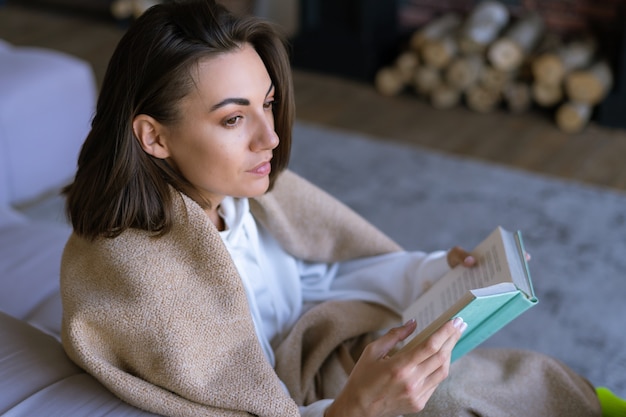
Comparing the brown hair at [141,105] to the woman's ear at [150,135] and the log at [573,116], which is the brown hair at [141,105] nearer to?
the woman's ear at [150,135]

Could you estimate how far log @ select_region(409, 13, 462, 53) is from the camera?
11.5 ft

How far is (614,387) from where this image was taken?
76.3 inches

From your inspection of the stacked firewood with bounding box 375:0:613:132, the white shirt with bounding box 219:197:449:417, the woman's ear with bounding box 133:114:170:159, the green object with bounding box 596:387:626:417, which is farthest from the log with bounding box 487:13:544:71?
the woman's ear with bounding box 133:114:170:159

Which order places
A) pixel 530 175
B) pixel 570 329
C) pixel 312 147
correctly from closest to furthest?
pixel 570 329, pixel 530 175, pixel 312 147

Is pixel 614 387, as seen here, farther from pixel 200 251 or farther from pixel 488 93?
pixel 488 93

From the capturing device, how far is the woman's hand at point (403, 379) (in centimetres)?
107

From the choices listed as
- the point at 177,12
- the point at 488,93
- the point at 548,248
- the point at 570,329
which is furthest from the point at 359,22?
the point at 177,12

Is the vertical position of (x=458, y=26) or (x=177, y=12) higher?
(x=177, y=12)

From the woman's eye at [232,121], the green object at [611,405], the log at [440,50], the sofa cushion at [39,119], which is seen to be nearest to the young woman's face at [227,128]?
the woman's eye at [232,121]

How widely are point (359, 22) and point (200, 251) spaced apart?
2.65 m

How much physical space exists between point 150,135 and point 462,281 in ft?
1.77

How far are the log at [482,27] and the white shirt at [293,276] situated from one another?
2.09 m

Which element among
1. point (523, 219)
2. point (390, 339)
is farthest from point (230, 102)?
point (523, 219)

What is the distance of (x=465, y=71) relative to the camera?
3.39 metres
